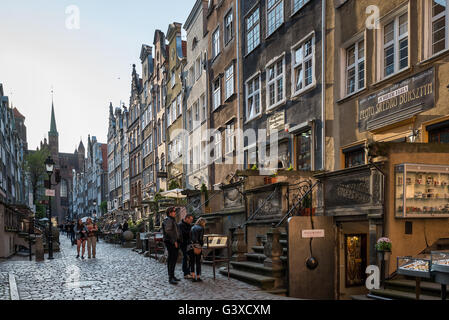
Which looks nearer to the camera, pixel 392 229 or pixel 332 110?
pixel 392 229

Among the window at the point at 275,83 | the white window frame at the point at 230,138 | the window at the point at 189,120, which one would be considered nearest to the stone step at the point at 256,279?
the window at the point at 275,83

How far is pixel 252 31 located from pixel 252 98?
9.85 ft

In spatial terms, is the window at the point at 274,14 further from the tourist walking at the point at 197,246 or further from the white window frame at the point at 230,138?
the tourist walking at the point at 197,246

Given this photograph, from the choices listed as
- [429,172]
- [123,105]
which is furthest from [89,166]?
[429,172]

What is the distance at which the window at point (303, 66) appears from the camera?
1616cm

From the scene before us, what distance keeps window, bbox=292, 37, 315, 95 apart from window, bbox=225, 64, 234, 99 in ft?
19.5

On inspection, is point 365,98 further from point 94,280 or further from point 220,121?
point 220,121

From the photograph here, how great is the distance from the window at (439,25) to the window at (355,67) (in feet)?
9.09

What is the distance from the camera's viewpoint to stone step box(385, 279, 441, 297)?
8016 mm

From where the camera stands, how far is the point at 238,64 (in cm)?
2256

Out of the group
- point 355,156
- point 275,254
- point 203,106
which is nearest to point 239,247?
point 275,254

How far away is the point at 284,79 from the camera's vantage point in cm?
1812
